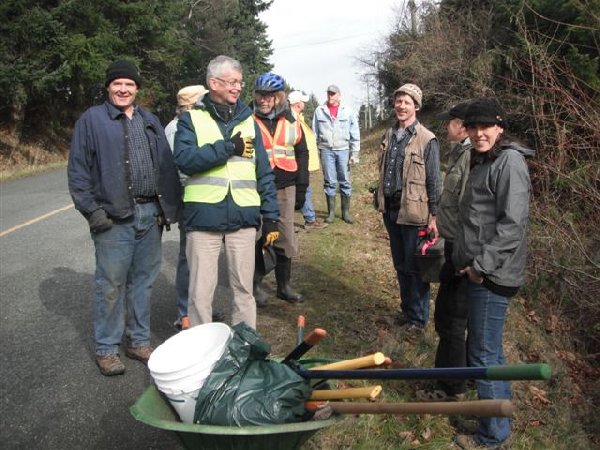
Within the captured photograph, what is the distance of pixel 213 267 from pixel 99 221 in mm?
862

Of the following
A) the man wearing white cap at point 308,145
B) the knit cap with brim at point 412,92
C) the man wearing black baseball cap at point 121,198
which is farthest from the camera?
the man wearing white cap at point 308,145

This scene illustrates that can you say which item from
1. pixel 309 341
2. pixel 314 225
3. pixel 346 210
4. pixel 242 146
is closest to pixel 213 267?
pixel 242 146

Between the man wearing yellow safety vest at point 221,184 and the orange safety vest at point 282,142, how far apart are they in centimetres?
142

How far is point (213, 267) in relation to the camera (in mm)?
3973

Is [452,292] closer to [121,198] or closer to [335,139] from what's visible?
[121,198]

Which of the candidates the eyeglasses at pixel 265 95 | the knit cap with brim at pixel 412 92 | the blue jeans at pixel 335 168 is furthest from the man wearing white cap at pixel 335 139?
the knit cap with brim at pixel 412 92

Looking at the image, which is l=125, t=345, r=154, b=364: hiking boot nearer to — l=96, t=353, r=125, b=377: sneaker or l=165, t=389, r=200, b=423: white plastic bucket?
l=96, t=353, r=125, b=377: sneaker

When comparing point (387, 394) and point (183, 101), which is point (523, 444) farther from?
point (183, 101)

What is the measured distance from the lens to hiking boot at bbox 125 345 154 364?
4.38 m

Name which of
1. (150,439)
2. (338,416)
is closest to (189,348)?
(338,416)

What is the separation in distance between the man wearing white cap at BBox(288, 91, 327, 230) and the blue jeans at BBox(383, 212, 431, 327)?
1.74 m

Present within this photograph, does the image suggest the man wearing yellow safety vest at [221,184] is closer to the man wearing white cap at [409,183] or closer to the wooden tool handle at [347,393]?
the man wearing white cap at [409,183]

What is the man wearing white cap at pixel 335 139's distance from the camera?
9.16 metres

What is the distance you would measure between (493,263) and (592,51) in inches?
283
